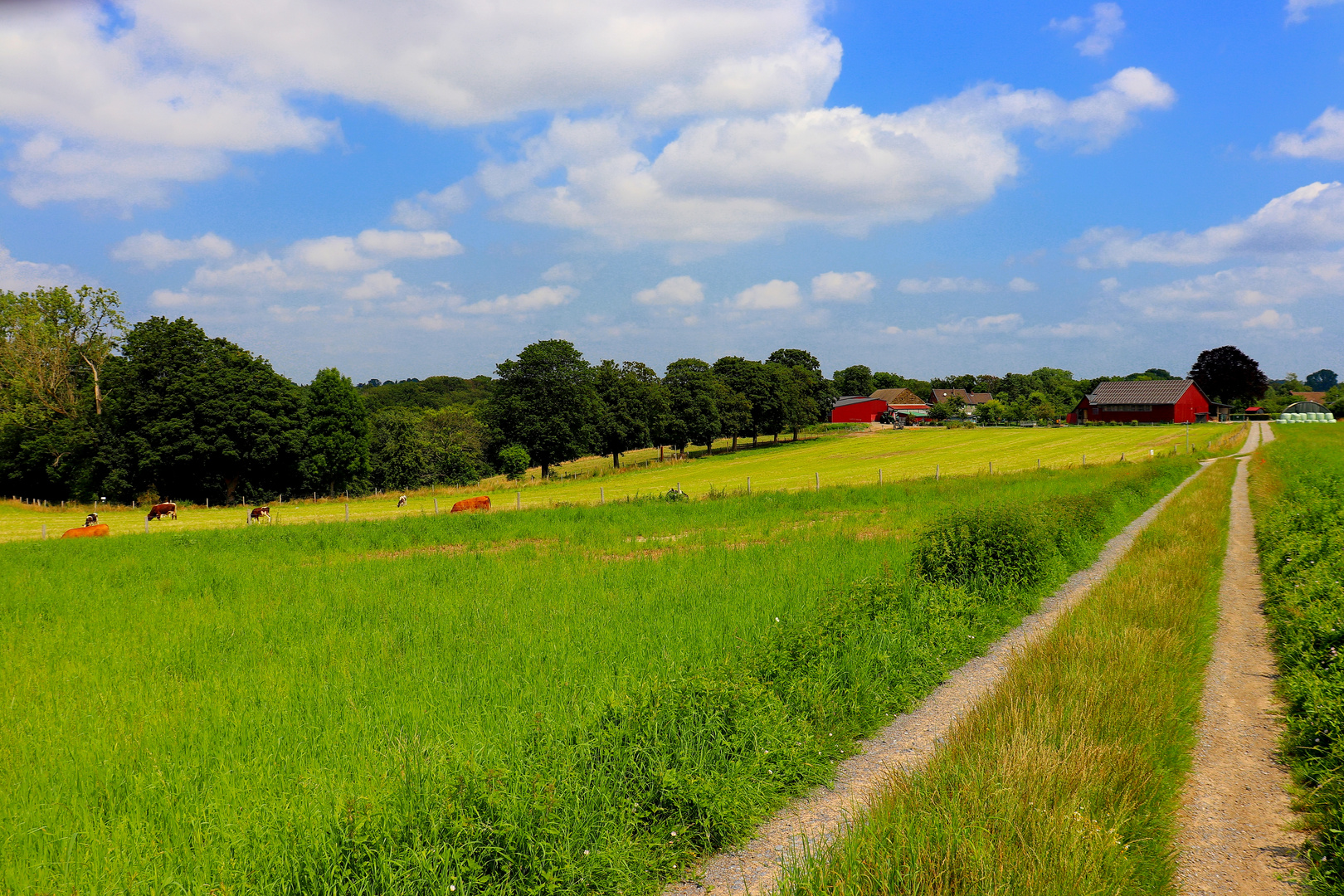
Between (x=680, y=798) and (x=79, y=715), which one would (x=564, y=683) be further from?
(x=79, y=715)

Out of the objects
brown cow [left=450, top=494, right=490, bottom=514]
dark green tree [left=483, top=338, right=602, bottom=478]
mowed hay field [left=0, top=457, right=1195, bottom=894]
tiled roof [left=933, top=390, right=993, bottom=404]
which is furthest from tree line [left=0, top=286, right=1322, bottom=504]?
tiled roof [left=933, top=390, right=993, bottom=404]

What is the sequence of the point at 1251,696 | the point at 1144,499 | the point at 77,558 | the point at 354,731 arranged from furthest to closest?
the point at 1144,499 → the point at 77,558 → the point at 1251,696 → the point at 354,731

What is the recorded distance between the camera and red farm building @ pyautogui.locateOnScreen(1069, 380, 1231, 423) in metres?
104

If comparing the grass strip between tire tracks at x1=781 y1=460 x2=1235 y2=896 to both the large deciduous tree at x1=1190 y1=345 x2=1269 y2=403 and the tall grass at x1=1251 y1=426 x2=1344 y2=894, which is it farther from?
the large deciduous tree at x1=1190 y1=345 x2=1269 y2=403

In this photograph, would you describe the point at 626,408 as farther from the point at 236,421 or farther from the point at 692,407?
the point at 236,421

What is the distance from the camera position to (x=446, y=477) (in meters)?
77.1

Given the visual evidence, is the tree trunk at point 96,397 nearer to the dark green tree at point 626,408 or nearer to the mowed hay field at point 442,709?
the dark green tree at point 626,408

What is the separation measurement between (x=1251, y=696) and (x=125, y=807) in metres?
12.0

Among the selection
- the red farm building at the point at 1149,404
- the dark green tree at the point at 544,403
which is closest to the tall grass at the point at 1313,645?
the dark green tree at the point at 544,403

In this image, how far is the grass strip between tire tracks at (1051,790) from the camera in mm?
4773

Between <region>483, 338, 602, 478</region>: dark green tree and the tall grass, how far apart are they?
5633cm

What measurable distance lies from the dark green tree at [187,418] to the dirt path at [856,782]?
5935 centimetres

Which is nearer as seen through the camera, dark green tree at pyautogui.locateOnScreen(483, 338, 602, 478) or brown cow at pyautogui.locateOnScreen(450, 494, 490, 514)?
brown cow at pyautogui.locateOnScreen(450, 494, 490, 514)

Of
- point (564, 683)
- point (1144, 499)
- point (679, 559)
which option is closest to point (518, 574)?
point (679, 559)
